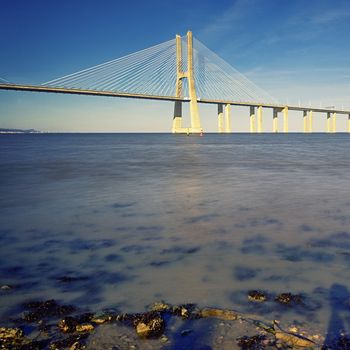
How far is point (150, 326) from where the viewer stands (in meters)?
2.53

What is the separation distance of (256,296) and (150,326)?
105cm

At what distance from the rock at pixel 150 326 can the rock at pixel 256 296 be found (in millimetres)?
888

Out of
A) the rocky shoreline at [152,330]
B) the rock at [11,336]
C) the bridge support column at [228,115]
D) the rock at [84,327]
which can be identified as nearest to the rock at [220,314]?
the rocky shoreline at [152,330]

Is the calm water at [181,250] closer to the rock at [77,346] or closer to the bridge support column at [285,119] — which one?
the rock at [77,346]

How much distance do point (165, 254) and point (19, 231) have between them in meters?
2.71

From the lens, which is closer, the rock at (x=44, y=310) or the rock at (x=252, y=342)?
the rock at (x=252, y=342)

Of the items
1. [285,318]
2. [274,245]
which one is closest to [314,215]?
[274,245]

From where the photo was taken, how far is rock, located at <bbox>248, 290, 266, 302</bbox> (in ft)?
9.81

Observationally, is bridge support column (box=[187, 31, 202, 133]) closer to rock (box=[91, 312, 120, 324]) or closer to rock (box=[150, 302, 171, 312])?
rock (box=[150, 302, 171, 312])

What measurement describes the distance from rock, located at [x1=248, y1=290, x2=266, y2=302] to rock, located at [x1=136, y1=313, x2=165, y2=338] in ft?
2.91

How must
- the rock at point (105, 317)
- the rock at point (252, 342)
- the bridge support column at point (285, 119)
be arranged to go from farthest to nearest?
the bridge support column at point (285, 119) < the rock at point (105, 317) < the rock at point (252, 342)

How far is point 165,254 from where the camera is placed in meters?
4.23

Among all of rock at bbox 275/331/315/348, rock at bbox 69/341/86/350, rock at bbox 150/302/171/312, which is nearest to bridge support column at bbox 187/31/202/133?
rock at bbox 150/302/171/312

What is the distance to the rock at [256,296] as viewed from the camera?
2990 mm
